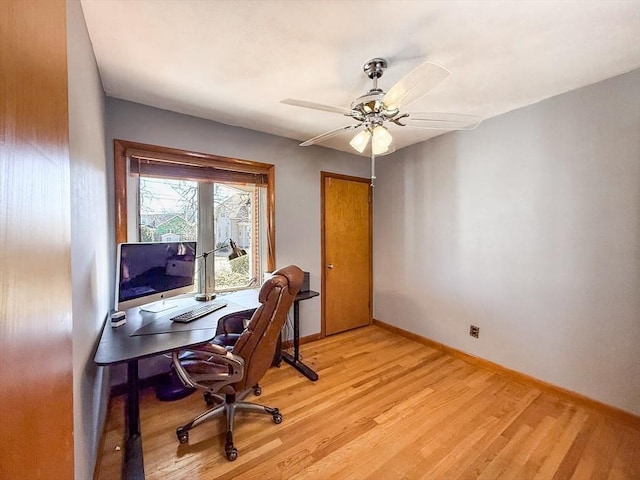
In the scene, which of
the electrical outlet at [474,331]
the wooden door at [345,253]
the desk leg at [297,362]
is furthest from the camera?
the wooden door at [345,253]

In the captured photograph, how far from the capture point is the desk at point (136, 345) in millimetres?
1312

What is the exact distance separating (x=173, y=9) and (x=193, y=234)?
1723 mm

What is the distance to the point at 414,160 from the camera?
315 centimetres

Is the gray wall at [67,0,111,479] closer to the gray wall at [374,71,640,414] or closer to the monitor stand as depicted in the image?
the monitor stand

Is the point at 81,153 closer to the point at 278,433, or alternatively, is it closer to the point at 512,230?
the point at 278,433

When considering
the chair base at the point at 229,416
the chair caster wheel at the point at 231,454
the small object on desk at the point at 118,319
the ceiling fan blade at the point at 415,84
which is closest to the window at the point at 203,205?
the small object on desk at the point at 118,319

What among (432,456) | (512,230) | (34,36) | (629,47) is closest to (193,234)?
(34,36)

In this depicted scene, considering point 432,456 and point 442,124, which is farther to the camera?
point 442,124

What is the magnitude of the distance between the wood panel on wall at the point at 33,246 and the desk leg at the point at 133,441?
108cm

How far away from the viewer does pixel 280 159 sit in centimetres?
289

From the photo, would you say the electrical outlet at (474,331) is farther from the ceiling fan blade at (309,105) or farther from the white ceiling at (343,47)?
the ceiling fan blade at (309,105)

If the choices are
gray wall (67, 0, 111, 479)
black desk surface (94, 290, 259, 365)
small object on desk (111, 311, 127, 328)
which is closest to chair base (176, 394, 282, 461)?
gray wall (67, 0, 111, 479)

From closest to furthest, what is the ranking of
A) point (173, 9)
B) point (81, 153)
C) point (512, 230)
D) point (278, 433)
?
1. point (81, 153)
2. point (173, 9)
3. point (278, 433)
4. point (512, 230)

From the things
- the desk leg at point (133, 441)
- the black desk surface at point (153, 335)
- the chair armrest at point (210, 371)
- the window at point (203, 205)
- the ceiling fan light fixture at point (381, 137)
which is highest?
the ceiling fan light fixture at point (381, 137)
